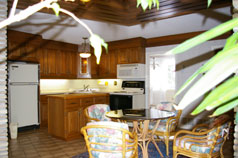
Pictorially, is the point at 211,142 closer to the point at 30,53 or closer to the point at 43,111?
the point at 43,111

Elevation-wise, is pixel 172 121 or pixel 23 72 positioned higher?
pixel 23 72

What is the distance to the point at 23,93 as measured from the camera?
5.22 meters

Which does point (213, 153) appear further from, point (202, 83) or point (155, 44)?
point (155, 44)

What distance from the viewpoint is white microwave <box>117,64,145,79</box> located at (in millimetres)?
5926

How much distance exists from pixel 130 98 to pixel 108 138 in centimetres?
350

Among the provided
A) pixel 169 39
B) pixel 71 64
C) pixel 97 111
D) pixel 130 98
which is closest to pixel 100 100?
pixel 130 98

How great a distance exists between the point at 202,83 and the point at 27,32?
18.8ft

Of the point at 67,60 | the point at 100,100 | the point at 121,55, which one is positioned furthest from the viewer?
the point at 67,60

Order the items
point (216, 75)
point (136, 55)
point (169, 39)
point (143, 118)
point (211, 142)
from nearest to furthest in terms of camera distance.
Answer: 1. point (216, 75)
2. point (211, 142)
3. point (143, 118)
4. point (169, 39)
5. point (136, 55)

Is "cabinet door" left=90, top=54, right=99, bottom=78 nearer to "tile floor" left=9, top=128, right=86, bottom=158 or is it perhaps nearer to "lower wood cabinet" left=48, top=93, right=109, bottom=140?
"lower wood cabinet" left=48, top=93, right=109, bottom=140

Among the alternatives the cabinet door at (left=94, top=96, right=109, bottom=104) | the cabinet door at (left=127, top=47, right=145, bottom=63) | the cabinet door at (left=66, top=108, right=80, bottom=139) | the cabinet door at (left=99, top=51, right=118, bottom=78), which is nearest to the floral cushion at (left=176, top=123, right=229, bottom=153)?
the cabinet door at (left=66, top=108, right=80, bottom=139)

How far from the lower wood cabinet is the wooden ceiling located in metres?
1.84

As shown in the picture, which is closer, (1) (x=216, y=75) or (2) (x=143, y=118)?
(1) (x=216, y=75)

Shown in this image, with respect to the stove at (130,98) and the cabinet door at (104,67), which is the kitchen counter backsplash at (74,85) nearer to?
the cabinet door at (104,67)
